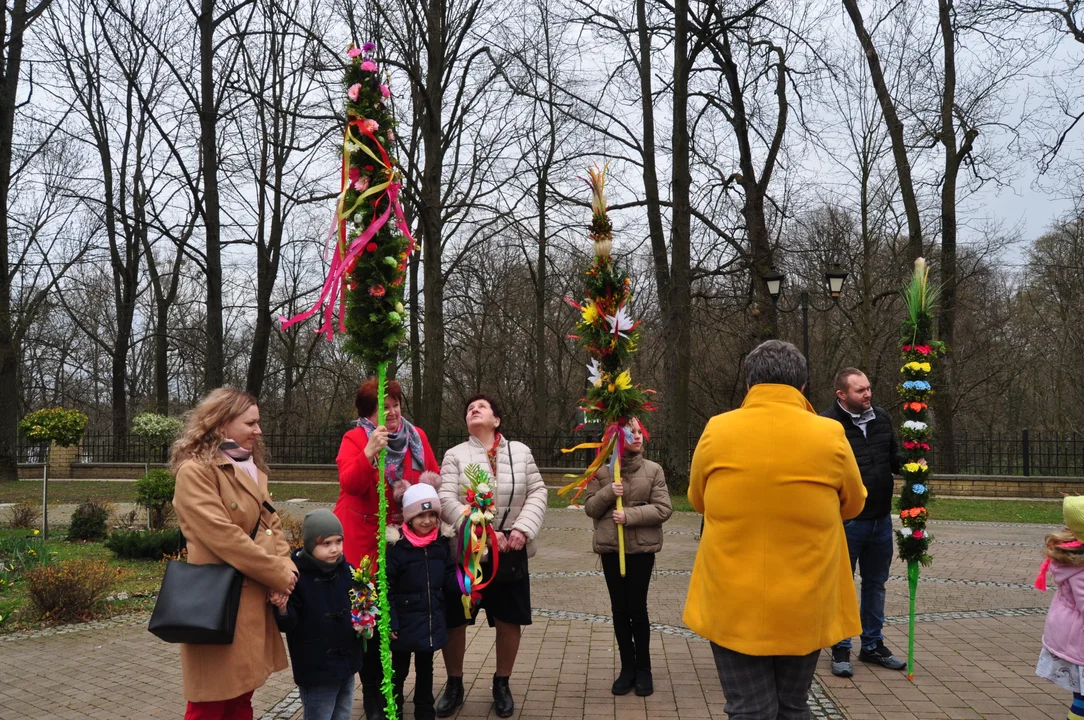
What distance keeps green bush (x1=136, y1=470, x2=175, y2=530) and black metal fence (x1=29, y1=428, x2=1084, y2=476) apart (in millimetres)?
1963

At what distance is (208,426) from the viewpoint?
3.87 metres

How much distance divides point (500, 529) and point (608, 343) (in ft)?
4.52

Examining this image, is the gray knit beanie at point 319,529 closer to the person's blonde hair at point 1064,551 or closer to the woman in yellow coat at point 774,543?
the woman in yellow coat at point 774,543

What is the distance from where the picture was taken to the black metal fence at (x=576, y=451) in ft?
65.1

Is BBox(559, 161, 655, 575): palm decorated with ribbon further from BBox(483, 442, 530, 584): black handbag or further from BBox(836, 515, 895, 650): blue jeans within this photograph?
BBox(836, 515, 895, 650): blue jeans

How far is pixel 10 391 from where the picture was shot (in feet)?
72.7

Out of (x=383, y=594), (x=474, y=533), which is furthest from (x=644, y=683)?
(x=383, y=594)

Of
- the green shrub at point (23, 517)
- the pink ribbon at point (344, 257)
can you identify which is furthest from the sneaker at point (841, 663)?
the green shrub at point (23, 517)

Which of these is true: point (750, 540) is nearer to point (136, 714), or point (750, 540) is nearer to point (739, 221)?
point (136, 714)

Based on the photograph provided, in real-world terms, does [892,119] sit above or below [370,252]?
above

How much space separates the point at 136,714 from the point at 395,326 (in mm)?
3127

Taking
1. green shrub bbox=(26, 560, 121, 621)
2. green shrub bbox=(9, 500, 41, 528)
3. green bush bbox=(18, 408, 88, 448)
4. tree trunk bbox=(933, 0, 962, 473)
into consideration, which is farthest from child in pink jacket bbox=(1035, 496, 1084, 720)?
tree trunk bbox=(933, 0, 962, 473)

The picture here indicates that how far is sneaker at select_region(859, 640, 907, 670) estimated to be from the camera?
602 centimetres

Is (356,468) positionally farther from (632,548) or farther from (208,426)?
(632,548)
